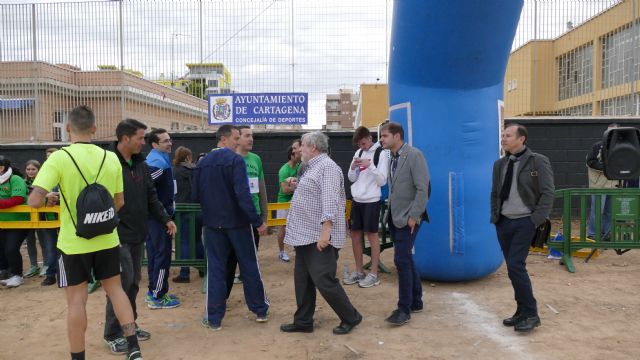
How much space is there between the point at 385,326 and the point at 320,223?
119 cm

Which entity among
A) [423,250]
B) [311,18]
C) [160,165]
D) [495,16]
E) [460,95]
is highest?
[311,18]

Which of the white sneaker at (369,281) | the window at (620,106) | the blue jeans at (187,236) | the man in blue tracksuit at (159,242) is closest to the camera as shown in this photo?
the man in blue tracksuit at (159,242)

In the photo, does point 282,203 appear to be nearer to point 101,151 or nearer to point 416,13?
point 416,13

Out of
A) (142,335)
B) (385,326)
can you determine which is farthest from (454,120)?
(142,335)

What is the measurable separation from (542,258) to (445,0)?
166 inches

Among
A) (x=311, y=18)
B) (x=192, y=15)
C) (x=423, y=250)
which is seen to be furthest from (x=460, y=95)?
(x=192, y=15)

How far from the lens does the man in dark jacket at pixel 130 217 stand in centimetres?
440

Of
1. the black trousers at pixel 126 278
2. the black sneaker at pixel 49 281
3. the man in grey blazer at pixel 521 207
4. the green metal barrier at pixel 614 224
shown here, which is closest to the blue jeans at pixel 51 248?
the black sneaker at pixel 49 281

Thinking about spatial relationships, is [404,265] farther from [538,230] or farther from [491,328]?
[538,230]

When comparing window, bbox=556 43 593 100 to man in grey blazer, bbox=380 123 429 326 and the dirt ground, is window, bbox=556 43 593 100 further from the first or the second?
man in grey blazer, bbox=380 123 429 326

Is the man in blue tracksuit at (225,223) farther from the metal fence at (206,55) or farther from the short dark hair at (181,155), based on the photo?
the metal fence at (206,55)

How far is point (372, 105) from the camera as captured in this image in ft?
45.1

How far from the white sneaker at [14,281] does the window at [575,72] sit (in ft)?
32.9

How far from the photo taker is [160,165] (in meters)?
5.63
